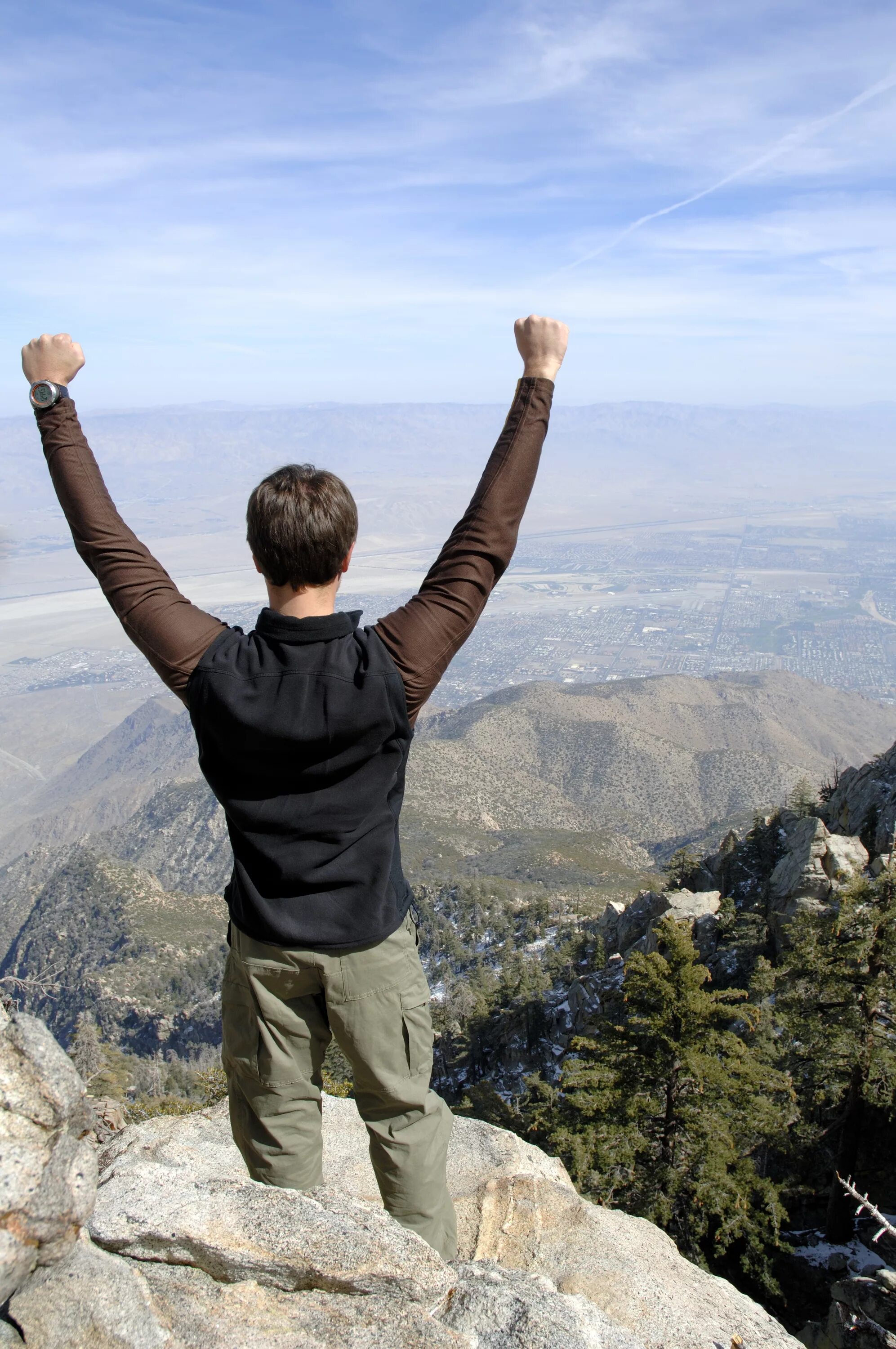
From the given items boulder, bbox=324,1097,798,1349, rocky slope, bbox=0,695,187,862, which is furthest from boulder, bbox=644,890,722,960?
rocky slope, bbox=0,695,187,862

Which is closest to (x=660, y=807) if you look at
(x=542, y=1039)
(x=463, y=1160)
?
(x=542, y=1039)

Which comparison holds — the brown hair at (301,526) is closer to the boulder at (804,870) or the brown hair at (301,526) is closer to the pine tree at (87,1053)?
the boulder at (804,870)

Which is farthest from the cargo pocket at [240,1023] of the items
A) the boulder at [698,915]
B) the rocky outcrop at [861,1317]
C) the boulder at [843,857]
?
the boulder at [698,915]

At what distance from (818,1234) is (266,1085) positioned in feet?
51.8

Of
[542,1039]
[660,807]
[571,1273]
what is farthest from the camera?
[660,807]

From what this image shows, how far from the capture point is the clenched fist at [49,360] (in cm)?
308

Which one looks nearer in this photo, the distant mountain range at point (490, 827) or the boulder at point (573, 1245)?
the boulder at point (573, 1245)

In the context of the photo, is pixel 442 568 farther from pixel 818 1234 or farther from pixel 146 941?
pixel 146 941

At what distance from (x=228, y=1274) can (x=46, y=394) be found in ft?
12.4

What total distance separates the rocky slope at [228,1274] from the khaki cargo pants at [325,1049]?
1.10ft

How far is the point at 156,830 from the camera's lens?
113m

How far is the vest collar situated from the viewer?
283 centimetres

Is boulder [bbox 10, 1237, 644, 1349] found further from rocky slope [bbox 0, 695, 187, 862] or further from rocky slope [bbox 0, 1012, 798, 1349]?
rocky slope [bbox 0, 695, 187, 862]

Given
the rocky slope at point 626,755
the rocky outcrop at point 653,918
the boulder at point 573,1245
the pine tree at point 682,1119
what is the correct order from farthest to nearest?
the rocky slope at point 626,755, the rocky outcrop at point 653,918, the pine tree at point 682,1119, the boulder at point 573,1245
